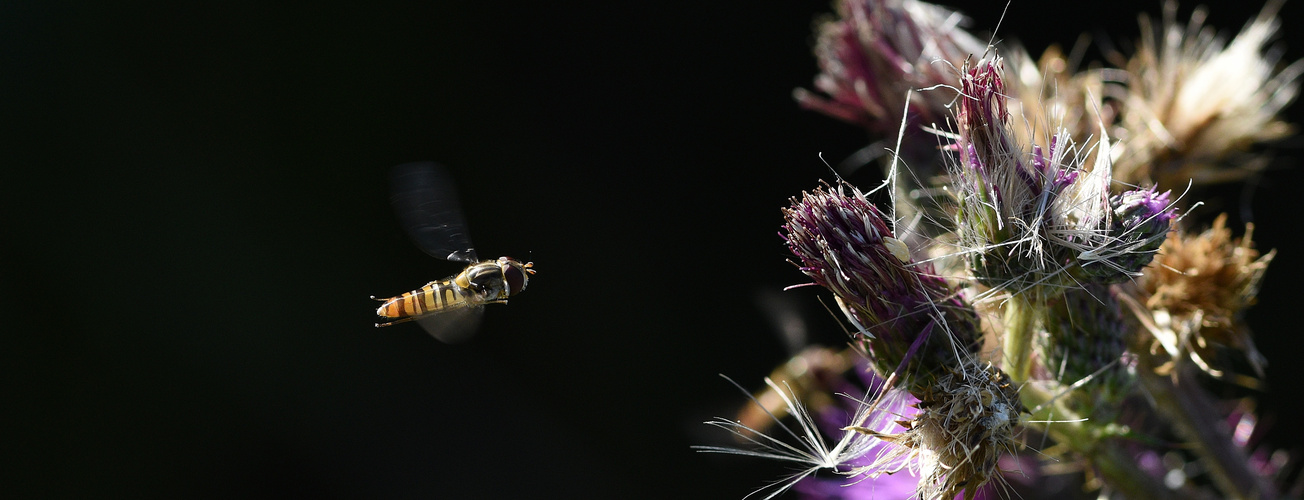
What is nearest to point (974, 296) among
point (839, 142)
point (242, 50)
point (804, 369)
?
point (804, 369)

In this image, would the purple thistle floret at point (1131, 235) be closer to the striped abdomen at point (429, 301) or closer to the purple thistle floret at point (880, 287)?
the purple thistle floret at point (880, 287)

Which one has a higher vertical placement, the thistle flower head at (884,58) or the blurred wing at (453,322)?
the thistle flower head at (884,58)

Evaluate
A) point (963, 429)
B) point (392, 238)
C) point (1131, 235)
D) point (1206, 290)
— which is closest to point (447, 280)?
point (963, 429)

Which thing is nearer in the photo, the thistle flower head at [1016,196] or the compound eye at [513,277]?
the thistle flower head at [1016,196]

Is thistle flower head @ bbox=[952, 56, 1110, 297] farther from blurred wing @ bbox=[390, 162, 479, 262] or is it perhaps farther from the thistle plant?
blurred wing @ bbox=[390, 162, 479, 262]

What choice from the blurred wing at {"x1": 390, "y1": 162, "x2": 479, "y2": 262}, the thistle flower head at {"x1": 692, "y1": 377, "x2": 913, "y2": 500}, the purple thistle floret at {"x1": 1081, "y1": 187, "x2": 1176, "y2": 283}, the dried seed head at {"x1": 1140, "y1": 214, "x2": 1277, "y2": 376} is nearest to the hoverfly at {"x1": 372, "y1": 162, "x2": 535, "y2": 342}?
the blurred wing at {"x1": 390, "y1": 162, "x2": 479, "y2": 262}

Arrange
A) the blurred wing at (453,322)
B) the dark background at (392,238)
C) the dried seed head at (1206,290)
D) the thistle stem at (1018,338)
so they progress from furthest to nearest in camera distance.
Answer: the dark background at (392,238) → the blurred wing at (453,322) → the dried seed head at (1206,290) → the thistle stem at (1018,338)

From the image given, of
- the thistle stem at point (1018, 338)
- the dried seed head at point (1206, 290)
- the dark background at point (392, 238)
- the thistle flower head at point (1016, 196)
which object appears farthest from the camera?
the dark background at point (392, 238)

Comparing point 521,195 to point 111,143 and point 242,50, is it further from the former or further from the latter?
point 111,143

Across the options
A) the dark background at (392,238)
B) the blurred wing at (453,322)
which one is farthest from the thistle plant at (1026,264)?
the dark background at (392,238)
